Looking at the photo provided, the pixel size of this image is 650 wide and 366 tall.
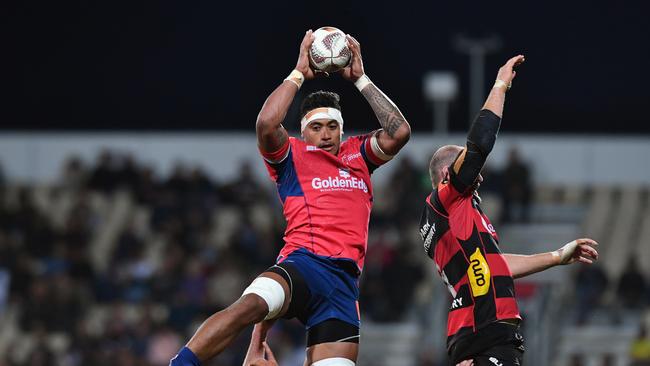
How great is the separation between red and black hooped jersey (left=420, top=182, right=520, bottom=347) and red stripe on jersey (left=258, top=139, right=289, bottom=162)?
1.12 metres

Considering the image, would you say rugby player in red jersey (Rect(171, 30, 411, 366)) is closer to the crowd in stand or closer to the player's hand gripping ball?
the player's hand gripping ball

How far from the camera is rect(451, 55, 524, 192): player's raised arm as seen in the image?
26.3ft

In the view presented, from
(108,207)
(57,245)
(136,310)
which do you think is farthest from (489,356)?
(108,207)

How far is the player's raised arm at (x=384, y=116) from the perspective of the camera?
8938mm

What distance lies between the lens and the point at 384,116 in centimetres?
897

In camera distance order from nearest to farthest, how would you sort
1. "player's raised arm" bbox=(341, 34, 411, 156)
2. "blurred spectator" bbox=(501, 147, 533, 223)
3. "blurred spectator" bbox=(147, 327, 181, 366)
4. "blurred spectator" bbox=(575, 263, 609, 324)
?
"player's raised arm" bbox=(341, 34, 411, 156) → "blurred spectator" bbox=(147, 327, 181, 366) → "blurred spectator" bbox=(575, 263, 609, 324) → "blurred spectator" bbox=(501, 147, 533, 223)

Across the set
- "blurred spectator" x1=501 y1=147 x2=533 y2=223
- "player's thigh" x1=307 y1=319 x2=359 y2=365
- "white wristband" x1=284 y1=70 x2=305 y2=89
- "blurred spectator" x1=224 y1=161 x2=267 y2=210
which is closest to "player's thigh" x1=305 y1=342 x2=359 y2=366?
"player's thigh" x1=307 y1=319 x2=359 y2=365

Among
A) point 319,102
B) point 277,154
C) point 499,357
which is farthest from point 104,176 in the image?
point 499,357

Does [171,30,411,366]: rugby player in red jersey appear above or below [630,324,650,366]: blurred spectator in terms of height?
above

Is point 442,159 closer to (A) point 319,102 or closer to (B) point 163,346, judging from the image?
(A) point 319,102

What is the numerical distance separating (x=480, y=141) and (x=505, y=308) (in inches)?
43.8

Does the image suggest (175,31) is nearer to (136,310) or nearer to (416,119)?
(416,119)

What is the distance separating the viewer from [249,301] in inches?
319

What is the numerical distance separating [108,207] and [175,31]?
577 cm
